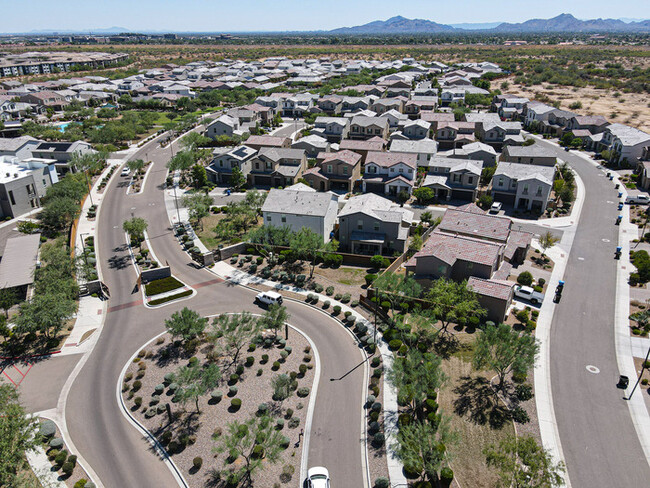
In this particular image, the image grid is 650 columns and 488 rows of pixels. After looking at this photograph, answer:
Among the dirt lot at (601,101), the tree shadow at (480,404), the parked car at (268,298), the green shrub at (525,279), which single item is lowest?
the tree shadow at (480,404)

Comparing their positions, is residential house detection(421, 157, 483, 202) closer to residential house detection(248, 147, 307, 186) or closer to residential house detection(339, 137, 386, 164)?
residential house detection(339, 137, 386, 164)

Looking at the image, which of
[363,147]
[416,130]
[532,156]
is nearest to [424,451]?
[363,147]

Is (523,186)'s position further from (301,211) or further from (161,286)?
(161,286)

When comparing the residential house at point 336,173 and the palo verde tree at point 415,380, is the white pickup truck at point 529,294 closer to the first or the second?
the palo verde tree at point 415,380

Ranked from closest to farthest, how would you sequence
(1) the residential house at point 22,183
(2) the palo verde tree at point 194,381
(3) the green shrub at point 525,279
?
(2) the palo verde tree at point 194,381 → (3) the green shrub at point 525,279 → (1) the residential house at point 22,183

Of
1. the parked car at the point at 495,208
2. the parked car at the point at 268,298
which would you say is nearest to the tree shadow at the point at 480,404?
the parked car at the point at 268,298

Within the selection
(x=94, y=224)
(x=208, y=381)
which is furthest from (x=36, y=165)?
(x=208, y=381)

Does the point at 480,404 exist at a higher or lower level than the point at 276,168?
lower
